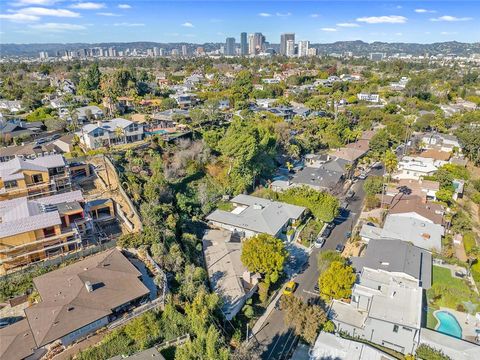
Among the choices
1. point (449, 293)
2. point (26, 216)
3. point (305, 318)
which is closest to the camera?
point (305, 318)

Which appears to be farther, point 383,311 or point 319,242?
point 319,242

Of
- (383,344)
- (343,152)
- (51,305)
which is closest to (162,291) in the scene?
(51,305)

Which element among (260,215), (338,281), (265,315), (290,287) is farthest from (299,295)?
(260,215)

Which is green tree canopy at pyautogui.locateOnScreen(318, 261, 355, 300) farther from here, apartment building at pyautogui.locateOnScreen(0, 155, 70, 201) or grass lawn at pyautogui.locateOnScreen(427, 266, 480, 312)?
apartment building at pyautogui.locateOnScreen(0, 155, 70, 201)

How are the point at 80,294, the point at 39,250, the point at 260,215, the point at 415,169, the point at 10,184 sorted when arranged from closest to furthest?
the point at 80,294 → the point at 39,250 → the point at 10,184 → the point at 260,215 → the point at 415,169

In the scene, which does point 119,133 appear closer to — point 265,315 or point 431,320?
point 265,315

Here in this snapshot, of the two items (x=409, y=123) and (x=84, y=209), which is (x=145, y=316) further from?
(x=409, y=123)
